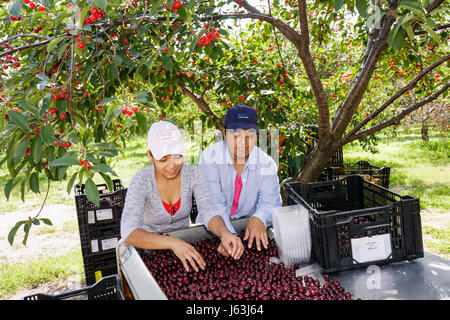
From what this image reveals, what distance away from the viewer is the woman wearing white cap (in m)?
1.61

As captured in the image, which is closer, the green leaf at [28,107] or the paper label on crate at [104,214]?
the green leaf at [28,107]

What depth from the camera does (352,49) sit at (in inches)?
195

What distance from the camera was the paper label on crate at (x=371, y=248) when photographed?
5.02 feet

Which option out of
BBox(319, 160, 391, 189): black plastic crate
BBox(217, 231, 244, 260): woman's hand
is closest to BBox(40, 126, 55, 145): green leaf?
BBox(217, 231, 244, 260): woman's hand

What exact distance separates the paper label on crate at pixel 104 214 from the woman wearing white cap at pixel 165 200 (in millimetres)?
1190

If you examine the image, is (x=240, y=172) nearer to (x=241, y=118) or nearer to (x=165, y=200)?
(x=241, y=118)

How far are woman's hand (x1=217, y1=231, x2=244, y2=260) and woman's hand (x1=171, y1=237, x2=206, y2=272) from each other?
132 millimetres

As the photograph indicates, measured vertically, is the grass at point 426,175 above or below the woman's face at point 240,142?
below

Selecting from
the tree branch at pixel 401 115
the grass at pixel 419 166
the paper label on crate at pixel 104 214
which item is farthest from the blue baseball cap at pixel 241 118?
the grass at pixel 419 166

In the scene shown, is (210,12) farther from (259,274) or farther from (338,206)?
(259,274)

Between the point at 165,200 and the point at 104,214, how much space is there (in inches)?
52.5

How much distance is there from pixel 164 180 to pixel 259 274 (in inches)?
31.5

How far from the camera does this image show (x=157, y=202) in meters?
1.94

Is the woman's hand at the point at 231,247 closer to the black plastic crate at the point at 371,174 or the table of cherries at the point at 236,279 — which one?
the table of cherries at the point at 236,279
